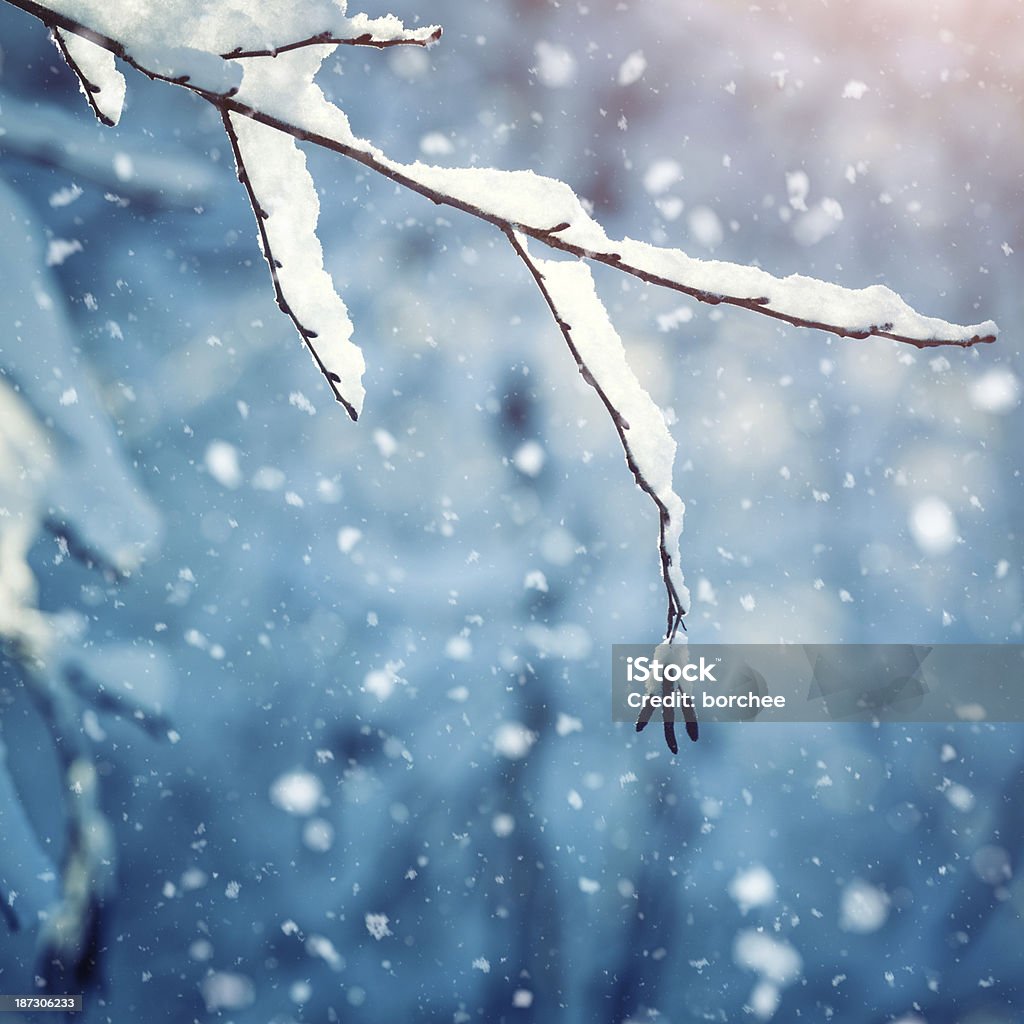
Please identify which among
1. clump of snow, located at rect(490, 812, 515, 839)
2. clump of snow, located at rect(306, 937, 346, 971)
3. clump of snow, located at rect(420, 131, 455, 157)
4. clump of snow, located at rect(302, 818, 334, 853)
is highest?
clump of snow, located at rect(420, 131, 455, 157)

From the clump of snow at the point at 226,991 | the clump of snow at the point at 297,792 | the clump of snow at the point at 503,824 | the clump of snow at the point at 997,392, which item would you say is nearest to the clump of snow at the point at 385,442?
the clump of snow at the point at 297,792

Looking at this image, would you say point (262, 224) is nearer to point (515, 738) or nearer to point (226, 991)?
point (515, 738)

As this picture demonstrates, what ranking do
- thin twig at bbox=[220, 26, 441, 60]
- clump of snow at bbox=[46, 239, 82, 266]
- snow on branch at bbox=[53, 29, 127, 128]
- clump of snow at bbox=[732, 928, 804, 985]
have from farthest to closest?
1. clump of snow at bbox=[732, 928, 804, 985]
2. clump of snow at bbox=[46, 239, 82, 266]
3. snow on branch at bbox=[53, 29, 127, 128]
4. thin twig at bbox=[220, 26, 441, 60]

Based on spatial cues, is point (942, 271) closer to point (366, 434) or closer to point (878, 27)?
point (878, 27)

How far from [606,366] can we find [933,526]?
135 centimetres

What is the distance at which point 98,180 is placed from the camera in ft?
4.57

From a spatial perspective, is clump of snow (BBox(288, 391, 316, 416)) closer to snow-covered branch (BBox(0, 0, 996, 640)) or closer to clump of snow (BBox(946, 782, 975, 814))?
snow-covered branch (BBox(0, 0, 996, 640))

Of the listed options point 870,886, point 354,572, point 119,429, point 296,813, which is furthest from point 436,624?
point 870,886

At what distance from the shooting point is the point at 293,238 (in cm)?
44

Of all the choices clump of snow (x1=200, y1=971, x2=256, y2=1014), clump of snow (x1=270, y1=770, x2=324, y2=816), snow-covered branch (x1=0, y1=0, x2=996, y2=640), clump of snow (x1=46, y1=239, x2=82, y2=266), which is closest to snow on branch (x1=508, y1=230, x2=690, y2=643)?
snow-covered branch (x1=0, y1=0, x2=996, y2=640)

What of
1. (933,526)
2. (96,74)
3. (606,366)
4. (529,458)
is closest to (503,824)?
(529,458)

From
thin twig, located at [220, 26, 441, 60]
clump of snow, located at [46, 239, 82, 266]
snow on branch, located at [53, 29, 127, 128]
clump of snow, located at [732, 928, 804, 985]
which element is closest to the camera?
thin twig, located at [220, 26, 441, 60]

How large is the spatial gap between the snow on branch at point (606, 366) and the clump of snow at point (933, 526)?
1.27 m

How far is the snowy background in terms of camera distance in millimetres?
1426
